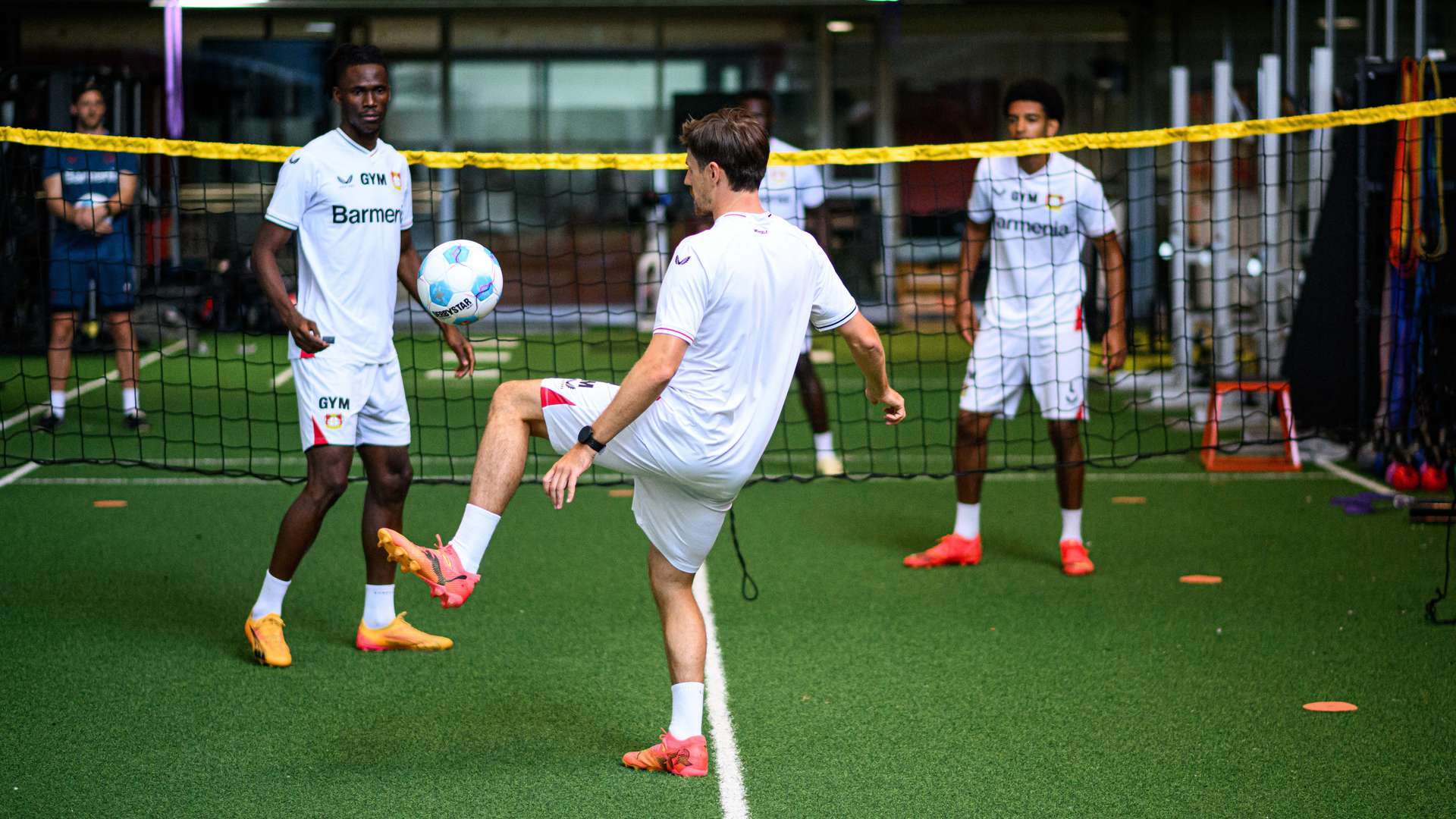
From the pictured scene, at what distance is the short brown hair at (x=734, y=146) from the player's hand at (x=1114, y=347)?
2890mm

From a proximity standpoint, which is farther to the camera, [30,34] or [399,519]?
[30,34]

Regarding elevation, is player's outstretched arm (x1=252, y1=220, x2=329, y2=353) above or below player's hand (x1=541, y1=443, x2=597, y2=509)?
above

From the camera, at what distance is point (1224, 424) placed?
973 cm

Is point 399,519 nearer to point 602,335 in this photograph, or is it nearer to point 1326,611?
point 1326,611

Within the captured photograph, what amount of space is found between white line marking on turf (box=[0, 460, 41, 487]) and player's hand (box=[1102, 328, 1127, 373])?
548 cm

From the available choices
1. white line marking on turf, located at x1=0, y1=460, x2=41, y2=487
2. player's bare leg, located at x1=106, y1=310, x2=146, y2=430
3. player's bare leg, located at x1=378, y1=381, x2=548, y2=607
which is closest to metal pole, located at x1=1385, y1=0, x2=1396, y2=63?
player's bare leg, located at x1=378, y1=381, x2=548, y2=607

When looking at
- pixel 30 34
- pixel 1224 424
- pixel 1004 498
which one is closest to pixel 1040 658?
pixel 1004 498

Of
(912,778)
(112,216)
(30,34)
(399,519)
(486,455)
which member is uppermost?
(30,34)

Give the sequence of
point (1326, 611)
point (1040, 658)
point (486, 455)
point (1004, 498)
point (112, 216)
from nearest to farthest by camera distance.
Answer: point (486, 455), point (1040, 658), point (1326, 611), point (1004, 498), point (112, 216)

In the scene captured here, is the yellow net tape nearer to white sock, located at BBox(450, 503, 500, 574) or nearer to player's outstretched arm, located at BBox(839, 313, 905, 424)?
Result: player's outstretched arm, located at BBox(839, 313, 905, 424)

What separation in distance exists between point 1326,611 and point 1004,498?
2429mm

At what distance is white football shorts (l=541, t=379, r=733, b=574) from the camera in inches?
150

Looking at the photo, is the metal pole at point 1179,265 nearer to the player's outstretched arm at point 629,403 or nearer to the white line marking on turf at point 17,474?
the player's outstretched arm at point 629,403

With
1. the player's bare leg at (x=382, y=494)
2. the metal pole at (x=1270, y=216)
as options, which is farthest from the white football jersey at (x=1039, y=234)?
the player's bare leg at (x=382, y=494)
